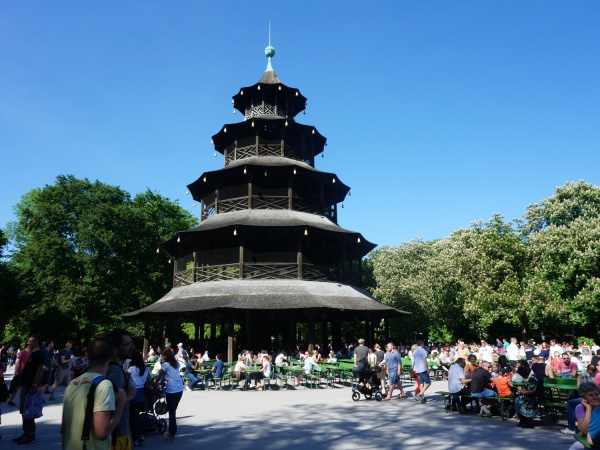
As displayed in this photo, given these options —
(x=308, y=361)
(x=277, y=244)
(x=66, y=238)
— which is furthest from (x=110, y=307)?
(x=308, y=361)

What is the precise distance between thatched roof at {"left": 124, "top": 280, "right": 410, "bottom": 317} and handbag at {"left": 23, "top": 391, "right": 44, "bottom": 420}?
1351 cm

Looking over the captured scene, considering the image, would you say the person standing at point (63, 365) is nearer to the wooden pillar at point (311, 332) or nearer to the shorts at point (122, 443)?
the wooden pillar at point (311, 332)

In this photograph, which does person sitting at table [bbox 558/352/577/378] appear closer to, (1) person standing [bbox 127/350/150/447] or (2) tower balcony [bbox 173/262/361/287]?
(1) person standing [bbox 127/350/150/447]

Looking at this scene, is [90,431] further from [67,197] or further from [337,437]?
[67,197]

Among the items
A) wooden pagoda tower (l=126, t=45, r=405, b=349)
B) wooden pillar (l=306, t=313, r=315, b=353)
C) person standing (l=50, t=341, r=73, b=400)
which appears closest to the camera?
person standing (l=50, t=341, r=73, b=400)

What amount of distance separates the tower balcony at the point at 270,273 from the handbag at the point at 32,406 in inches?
671

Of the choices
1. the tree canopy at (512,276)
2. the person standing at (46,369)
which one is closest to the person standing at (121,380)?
the person standing at (46,369)

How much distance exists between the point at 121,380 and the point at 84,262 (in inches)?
1598

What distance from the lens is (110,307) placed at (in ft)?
137

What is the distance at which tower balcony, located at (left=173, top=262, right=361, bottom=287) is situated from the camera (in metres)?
26.7

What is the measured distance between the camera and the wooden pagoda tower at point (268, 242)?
2514 centimetres

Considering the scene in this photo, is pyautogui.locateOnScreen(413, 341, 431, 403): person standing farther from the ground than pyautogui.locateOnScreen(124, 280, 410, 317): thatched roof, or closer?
closer

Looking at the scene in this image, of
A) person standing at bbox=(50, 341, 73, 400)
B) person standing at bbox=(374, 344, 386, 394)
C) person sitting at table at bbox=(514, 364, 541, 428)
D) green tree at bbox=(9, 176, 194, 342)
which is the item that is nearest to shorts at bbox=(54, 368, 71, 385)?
person standing at bbox=(50, 341, 73, 400)

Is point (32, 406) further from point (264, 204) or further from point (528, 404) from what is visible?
point (264, 204)
